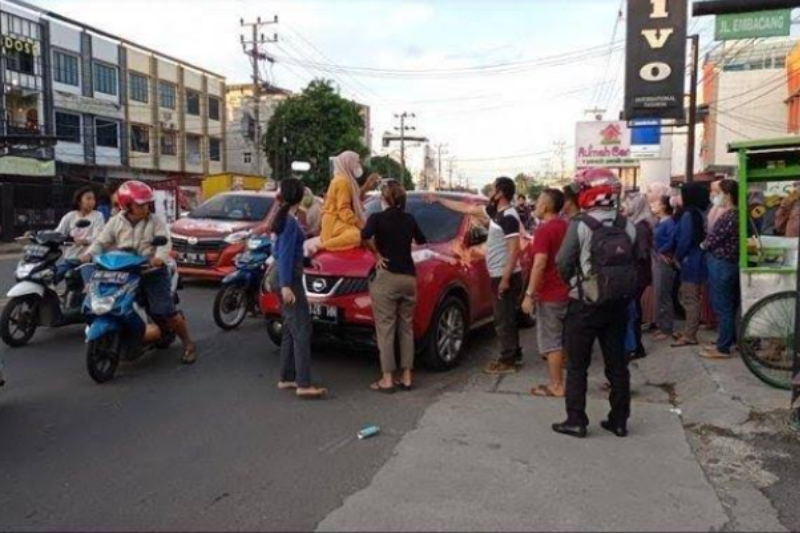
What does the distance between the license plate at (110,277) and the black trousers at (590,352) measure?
3.80 m

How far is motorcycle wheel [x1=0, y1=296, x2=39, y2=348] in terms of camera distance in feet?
24.5

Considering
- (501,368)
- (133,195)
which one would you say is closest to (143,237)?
(133,195)

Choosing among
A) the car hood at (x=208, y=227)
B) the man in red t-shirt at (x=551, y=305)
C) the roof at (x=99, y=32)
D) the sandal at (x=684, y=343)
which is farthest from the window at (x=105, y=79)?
the man in red t-shirt at (x=551, y=305)

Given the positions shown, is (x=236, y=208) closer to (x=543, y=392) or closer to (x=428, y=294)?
(x=428, y=294)

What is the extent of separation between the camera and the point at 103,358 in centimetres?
623

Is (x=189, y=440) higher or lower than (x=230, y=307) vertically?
lower

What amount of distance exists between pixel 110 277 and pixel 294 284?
172cm

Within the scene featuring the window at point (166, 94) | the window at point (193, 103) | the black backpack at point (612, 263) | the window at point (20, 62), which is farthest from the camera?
the window at point (193, 103)

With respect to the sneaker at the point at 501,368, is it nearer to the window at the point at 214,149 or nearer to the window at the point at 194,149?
the window at the point at 194,149

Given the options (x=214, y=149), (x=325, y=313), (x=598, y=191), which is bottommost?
(x=325, y=313)

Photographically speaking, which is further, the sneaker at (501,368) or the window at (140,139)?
the window at (140,139)

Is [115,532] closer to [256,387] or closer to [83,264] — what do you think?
[256,387]

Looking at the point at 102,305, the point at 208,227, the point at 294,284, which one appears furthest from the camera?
the point at 208,227

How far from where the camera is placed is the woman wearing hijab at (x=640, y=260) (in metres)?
7.18
